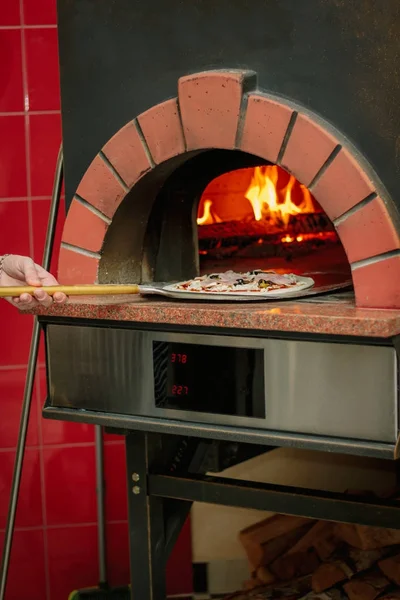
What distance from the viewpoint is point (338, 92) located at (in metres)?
1.63

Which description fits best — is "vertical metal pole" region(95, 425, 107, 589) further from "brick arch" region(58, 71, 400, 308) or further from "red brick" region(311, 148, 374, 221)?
"red brick" region(311, 148, 374, 221)

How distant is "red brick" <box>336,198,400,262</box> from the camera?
1.58m

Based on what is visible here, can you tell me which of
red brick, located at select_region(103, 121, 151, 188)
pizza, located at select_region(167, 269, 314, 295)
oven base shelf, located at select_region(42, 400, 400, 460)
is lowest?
oven base shelf, located at select_region(42, 400, 400, 460)

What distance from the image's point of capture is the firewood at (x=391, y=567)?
223 centimetres

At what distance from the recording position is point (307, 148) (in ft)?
5.40

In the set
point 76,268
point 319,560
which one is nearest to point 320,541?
point 319,560

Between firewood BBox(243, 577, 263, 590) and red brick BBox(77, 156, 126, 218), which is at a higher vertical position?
red brick BBox(77, 156, 126, 218)

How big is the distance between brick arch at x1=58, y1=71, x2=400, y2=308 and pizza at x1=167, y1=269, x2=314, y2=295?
20 cm

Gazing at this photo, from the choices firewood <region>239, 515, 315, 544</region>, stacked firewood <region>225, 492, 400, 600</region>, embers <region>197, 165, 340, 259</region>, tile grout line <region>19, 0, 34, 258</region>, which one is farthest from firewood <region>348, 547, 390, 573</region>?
tile grout line <region>19, 0, 34, 258</region>

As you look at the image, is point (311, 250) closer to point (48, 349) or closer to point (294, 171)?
point (294, 171)

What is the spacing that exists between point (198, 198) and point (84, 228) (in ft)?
1.13

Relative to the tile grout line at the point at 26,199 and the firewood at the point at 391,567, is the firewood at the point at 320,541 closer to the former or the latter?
the firewood at the point at 391,567

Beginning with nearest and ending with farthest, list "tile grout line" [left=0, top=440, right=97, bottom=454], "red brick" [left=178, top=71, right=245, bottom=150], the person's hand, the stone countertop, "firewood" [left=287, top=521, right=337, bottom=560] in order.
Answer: the stone countertop, the person's hand, "red brick" [left=178, top=71, right=245, bottom=150], "firewood" [left=287, top=521, right=337, bottom=560], "tile grout line" [left=0, top=440, right=97, bottom=454]

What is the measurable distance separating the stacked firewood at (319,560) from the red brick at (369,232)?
41.4 inches
